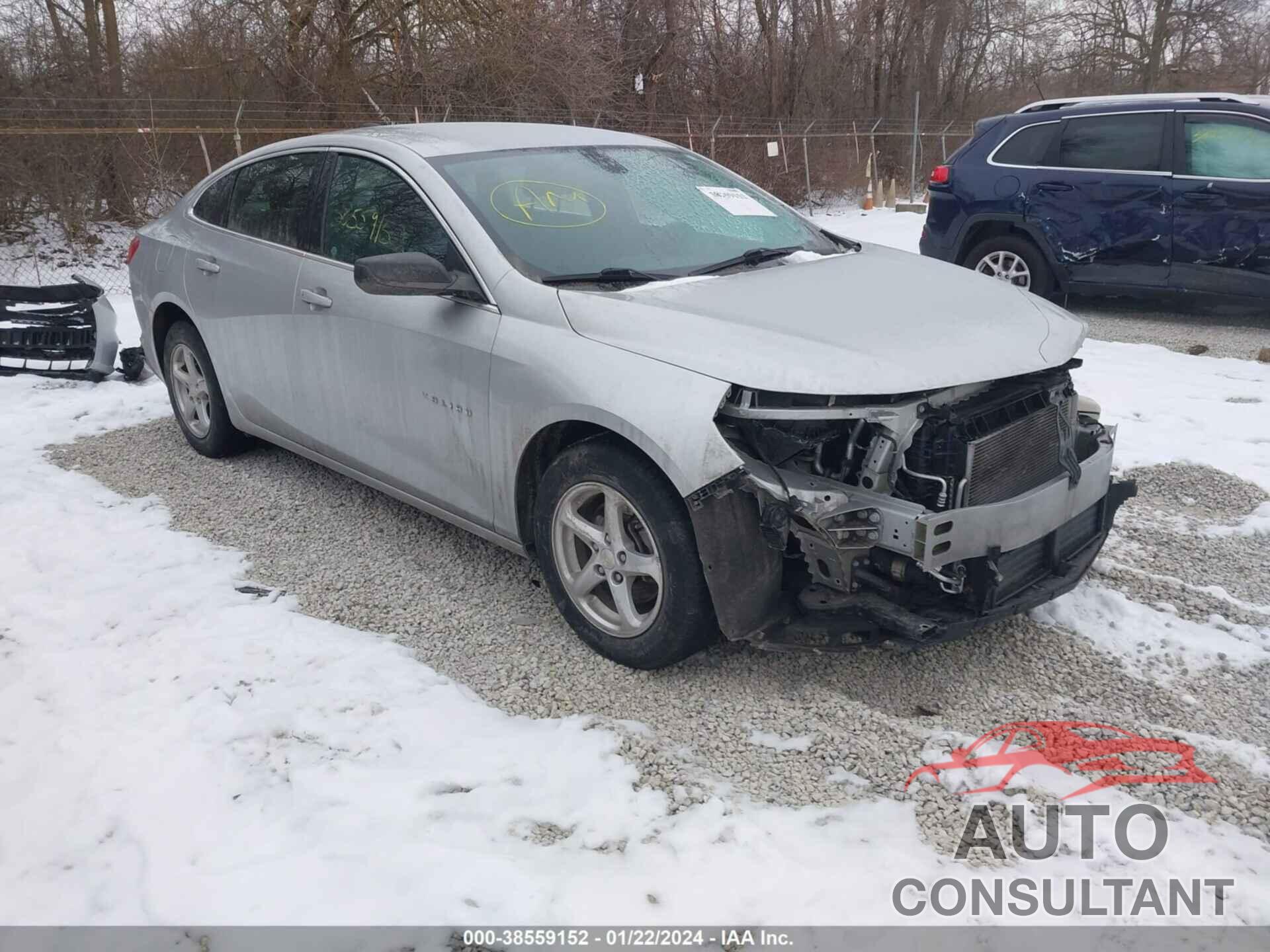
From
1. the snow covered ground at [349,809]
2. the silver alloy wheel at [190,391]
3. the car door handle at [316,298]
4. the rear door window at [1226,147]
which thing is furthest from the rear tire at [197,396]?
the rear door window at [1226,147]

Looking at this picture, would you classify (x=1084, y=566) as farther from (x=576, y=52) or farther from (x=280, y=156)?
(x=576, y=52)

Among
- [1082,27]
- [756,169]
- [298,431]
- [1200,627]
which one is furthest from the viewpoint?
[1082,27]

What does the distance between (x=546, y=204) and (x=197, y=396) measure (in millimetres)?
2723

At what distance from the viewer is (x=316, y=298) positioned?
4410mm

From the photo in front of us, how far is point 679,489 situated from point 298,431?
7.91ft

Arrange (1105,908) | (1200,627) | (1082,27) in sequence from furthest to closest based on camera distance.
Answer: (1082,27)
(1200,627)
(1105,908)

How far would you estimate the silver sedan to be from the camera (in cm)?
305

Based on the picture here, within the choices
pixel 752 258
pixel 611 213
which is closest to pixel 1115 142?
pixel 752 258

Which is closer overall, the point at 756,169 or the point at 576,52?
the point at 576,52

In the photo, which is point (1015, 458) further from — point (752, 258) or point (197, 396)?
point (197, 396)

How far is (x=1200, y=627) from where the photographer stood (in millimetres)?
3754

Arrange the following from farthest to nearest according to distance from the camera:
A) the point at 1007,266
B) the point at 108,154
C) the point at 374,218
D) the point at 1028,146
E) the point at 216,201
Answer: the point at 108,154
the point at 1007,266
the point at 1028,146
the point at 216,201
the point at 374,218

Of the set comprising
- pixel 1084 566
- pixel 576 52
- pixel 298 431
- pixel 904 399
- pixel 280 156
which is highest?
pixel 576 52

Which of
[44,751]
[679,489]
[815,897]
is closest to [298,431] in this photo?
[44,751]
